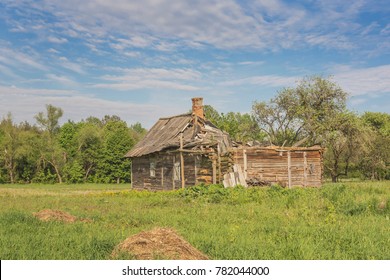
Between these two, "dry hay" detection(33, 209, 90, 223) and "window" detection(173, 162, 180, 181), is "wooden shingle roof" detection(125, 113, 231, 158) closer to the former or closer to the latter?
"window" detection(173, 162, 180, 181)

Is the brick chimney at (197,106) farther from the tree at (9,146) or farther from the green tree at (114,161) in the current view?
the tree at (9,146)

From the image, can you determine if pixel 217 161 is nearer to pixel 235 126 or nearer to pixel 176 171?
pixel 176 171

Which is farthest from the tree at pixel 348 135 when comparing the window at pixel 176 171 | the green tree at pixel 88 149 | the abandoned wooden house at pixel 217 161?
the green tree at pixel 88 149

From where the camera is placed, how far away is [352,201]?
14.6m

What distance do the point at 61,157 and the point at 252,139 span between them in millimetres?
28636

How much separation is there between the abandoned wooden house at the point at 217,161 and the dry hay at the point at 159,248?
64.5 feet

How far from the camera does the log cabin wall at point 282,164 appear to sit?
29234 millimetres

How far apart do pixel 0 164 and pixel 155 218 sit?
55445 mm

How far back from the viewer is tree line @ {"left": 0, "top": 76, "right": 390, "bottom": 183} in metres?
46.9

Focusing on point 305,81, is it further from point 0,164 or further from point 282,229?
point 0,164

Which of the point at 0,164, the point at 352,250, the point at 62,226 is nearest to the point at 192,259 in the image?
the point at 352,250

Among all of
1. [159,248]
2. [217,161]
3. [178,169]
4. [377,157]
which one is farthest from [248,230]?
[377,157]

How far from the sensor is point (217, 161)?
28.9 m

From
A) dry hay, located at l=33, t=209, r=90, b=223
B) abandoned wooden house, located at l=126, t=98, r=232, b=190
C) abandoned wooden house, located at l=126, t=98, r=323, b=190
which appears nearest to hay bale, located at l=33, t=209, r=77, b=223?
dry hay, located at l=33, t=209, r=90, b=223
